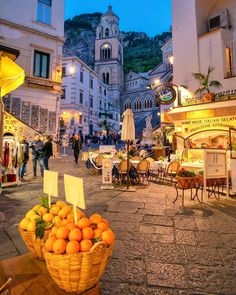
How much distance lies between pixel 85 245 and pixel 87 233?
12 centimetres

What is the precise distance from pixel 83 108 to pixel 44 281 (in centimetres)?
3867

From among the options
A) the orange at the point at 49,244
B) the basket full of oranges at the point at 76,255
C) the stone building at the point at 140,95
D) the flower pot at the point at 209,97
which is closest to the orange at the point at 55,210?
the basket full of oranges at the point at 76,255

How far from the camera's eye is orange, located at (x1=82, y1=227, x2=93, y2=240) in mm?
1663

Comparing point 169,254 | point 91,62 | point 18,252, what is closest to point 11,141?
point 18,252

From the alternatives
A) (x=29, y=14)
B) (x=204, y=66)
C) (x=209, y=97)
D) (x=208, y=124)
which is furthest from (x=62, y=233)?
(x=29, y=14)

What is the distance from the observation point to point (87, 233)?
5.52ft

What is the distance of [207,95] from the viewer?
36.7ft

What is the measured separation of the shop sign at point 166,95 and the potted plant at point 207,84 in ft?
4.30

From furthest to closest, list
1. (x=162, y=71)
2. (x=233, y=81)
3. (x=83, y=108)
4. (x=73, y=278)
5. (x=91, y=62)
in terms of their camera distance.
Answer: (x=91, y=62) < (x=162, y=71) < (x=83, y=108) < (x=233, y=81) < (x=73, y=278)

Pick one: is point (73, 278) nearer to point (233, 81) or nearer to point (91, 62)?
point (233, 81)

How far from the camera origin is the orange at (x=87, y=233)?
166cm

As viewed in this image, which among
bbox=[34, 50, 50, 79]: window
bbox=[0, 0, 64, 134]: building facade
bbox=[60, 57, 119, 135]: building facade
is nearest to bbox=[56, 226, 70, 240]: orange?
bbox=[0, 0, 64, 134]: building facade

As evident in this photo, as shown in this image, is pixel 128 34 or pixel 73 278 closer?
Result: pixel 73 278

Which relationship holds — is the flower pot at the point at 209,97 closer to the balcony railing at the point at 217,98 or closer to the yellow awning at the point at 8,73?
the balcony railing at the point at 217,98
